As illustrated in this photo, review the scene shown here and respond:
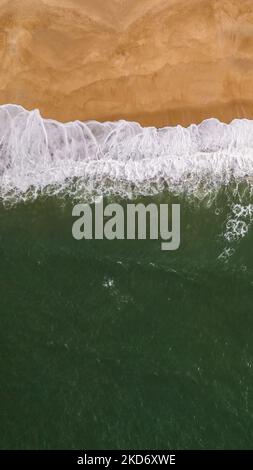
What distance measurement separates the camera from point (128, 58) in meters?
3.58

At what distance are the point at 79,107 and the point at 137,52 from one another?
52cm

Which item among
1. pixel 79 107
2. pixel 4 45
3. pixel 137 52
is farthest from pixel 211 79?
pixel 4 45

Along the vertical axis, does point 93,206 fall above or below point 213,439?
above

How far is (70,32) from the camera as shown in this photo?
11.7 ft

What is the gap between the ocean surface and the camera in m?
3.45

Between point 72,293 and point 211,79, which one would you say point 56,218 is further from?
point 211,79

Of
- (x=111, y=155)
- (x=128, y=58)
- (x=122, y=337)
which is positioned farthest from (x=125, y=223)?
(x=128, y=58)

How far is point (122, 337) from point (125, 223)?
29.3 inches

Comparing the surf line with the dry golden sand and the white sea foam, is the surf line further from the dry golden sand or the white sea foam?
the dry golden sand

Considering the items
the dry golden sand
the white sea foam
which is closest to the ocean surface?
the white sea foam

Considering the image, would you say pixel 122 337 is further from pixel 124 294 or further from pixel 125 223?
pixel 125 223

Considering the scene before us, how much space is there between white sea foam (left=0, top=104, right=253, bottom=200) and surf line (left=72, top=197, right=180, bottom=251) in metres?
0.10

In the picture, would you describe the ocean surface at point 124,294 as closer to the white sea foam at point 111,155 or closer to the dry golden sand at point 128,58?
the white sea foam at point 111,155

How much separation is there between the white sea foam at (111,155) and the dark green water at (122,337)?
179mm
